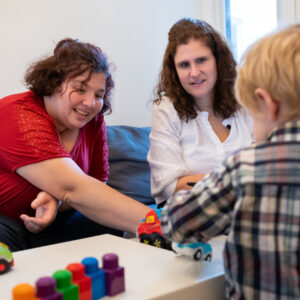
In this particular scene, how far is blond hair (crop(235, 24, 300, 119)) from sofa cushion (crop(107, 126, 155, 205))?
1.32 metres

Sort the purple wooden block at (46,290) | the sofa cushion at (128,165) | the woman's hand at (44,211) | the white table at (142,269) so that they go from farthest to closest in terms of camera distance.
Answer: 1. the sofa cushion at (128,165)
2. the woman's hand at (44,211)
3. the white table at (142,269)
4. the purple wooden block at (46,290)

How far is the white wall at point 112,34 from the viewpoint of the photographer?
2018mm

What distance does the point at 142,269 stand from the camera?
772 millimetres

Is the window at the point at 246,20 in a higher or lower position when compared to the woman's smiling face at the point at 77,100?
higher

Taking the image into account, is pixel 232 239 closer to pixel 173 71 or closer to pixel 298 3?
pixel 173 71

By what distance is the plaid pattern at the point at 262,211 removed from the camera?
1.95 feet

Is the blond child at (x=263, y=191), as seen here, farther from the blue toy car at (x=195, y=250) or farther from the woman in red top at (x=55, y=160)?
the woman in red top at (x=55, y=160)

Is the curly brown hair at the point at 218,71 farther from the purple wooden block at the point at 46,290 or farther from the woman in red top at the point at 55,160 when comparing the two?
the purple wooden block at the point at 46,290

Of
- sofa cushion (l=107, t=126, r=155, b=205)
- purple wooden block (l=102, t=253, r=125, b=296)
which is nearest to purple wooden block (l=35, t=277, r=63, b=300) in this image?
purple wooden block (l=102, t=253, r=125, b=296)

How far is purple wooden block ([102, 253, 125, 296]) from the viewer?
657mm

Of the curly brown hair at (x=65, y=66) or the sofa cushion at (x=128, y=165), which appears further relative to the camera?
the sofa cushion at (x=128, y=165)

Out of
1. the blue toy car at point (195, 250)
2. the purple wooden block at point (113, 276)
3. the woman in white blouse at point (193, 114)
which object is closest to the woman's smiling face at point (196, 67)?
the woman in white blouse at point (193, 114)

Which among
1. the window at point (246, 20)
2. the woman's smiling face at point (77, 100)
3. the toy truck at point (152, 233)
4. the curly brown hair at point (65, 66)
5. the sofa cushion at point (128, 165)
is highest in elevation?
the window at point (246, 20)

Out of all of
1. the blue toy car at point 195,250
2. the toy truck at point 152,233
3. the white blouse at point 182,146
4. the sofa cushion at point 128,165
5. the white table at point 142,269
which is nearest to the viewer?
the white table at point 142,269
